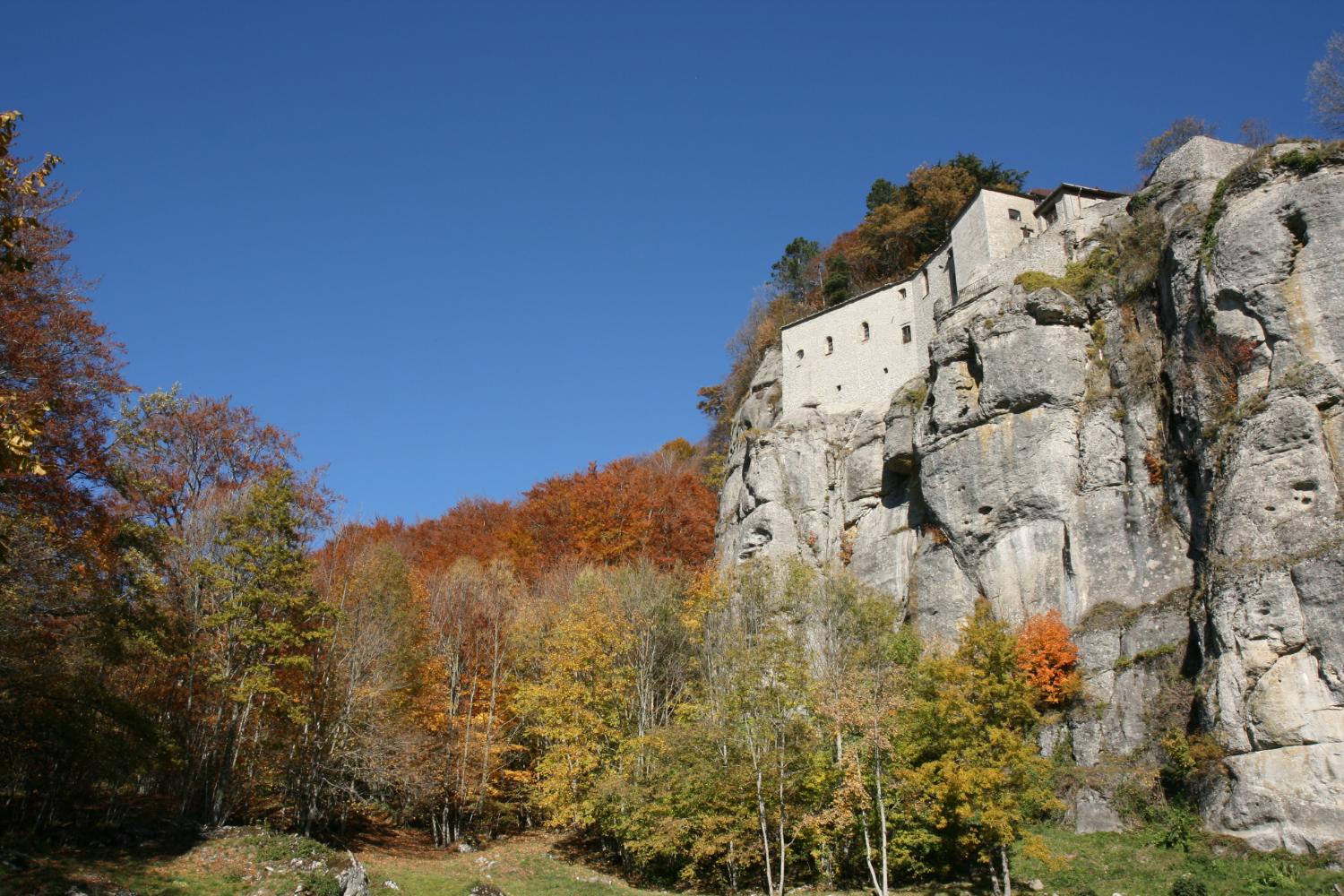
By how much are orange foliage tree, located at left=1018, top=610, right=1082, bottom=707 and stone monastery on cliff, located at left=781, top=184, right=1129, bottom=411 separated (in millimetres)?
16790

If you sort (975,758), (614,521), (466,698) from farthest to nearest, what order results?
(614,521) < (466,698) < (975,758)

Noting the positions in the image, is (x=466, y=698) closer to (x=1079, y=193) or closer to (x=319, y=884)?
(x=319, y=884)

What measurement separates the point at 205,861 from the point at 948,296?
38.5 meters

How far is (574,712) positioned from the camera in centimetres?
3183

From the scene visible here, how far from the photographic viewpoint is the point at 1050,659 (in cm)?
2950

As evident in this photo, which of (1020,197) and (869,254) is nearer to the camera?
(1020,197)

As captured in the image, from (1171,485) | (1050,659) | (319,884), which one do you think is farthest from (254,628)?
(1171,485)

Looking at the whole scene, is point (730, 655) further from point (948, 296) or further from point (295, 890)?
point (948, 296)

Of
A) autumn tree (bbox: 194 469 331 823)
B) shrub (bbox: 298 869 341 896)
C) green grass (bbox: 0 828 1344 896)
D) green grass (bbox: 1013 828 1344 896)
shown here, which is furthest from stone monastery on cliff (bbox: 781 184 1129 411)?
shrub (bbox: 298 869 341 896)

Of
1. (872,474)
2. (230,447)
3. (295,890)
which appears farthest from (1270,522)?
(230,447)

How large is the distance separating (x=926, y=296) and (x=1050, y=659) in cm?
2298

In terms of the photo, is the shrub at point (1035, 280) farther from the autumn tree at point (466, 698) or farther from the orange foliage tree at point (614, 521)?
the autumn tree at point (466, 698)

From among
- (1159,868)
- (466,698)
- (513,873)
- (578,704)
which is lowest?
(513,873)

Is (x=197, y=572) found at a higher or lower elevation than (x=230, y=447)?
lower
